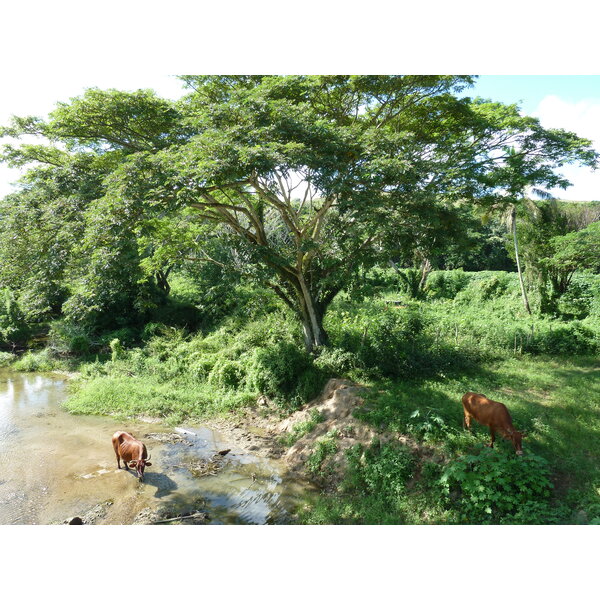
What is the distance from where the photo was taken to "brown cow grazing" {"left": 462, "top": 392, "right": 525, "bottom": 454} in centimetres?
531

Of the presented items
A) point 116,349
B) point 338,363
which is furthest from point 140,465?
point 116,349

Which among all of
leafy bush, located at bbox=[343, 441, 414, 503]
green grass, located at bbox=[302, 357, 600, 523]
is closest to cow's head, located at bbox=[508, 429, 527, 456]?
green grass, located at bbox=[302, 357, 600, 523]

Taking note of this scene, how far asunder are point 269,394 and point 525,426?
→ 197 inches

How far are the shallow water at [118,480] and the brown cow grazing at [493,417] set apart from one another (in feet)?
8.97

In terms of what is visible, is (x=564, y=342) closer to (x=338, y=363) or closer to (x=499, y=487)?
(x=338, y=363)

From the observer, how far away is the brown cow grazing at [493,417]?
5312 mm

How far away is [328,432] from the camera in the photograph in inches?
271

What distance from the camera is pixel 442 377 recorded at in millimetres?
8156

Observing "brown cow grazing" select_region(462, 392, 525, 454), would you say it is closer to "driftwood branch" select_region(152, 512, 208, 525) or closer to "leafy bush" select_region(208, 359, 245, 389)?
"driftwood branch" select_region(152, 512, 208, 525)

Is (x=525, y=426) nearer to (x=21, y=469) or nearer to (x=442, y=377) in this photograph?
(x=442, y=377)

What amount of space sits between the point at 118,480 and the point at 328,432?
3.40 m

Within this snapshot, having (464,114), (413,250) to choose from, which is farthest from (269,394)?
(464,114)
